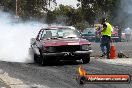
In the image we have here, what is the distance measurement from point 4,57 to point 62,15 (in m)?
58.5

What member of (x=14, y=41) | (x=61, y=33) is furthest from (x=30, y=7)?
(x=61, y=33)

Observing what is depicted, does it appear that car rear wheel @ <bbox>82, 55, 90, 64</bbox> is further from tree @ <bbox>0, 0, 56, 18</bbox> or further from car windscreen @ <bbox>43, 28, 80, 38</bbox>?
tree @ <bbox>0, 0, 56, 18</bbox>

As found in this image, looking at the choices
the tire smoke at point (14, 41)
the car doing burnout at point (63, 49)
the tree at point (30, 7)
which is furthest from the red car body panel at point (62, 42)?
the tree at point (30, 7)

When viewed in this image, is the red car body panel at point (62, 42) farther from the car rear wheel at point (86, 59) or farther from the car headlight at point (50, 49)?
the car rear wheel at point (86, 59)

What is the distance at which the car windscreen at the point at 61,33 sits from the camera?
1539cm

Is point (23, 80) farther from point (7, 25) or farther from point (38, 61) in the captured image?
point (7, 25)

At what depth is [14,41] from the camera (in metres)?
20.3

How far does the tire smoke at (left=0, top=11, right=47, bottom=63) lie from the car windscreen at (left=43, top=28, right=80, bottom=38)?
76.2 inches

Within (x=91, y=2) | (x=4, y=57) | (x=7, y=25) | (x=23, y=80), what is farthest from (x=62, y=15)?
(x=23, y=80)

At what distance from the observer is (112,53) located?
17.5 metres

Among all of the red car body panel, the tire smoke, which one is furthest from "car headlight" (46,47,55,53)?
the tire smoke

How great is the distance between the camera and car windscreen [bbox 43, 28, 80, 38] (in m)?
15.4

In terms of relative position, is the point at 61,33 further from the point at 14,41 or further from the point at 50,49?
the point at 14,41

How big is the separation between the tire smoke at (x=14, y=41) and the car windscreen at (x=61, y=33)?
194cm
